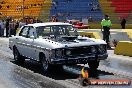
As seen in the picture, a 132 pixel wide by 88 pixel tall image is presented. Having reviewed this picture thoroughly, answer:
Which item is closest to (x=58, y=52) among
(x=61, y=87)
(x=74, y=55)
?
(x=74, y=55)

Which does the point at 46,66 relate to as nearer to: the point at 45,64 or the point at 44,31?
the point at 45,64

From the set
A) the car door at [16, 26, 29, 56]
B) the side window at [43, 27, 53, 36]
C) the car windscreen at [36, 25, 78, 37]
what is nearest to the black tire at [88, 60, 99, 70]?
the car windscreen at [36, 25, 78, 37]

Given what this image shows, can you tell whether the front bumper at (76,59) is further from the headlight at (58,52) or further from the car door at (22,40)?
the car door at (22,40)

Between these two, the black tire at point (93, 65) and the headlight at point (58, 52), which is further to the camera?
the black tire at point (93, 65)

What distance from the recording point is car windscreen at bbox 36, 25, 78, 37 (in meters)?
12.3

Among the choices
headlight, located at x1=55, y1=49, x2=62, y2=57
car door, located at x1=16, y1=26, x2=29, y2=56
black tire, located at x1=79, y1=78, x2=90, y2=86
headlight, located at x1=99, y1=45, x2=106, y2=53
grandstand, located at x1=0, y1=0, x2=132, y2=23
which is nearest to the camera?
black tire, located at x1=79, y1=78, x2=90, y2=86

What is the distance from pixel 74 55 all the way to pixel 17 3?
48854 mm

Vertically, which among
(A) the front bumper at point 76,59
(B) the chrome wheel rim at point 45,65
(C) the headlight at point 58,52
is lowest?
(B) the chrome wheel rim at point 45,65

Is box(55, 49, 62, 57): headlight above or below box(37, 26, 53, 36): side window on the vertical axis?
below

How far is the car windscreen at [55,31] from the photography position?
40.3 feet

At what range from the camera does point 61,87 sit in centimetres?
898

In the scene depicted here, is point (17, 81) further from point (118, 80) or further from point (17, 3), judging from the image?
point (17, 3)

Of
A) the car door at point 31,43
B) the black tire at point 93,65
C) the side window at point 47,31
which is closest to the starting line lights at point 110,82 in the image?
the black tire at point 93,65

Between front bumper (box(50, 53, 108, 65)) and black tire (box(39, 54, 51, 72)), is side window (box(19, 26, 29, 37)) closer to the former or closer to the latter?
black tire (box(39, 54, 51, 72))
